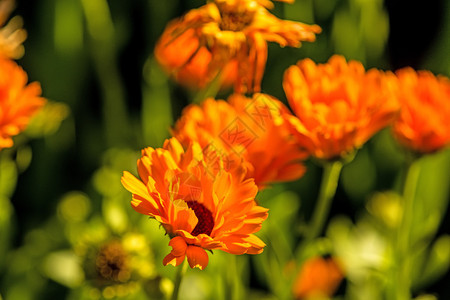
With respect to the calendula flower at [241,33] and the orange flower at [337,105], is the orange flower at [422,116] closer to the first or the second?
the orange flower at [337,105]

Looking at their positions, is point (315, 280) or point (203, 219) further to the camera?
point (315, 280)

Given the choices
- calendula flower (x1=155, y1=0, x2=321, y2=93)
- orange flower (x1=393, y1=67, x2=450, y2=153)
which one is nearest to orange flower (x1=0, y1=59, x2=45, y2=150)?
calendula flower (x1=155, y1=0, x2=321, y2=93)

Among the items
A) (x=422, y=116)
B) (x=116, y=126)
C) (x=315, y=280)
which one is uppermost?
(x=422, y=116)

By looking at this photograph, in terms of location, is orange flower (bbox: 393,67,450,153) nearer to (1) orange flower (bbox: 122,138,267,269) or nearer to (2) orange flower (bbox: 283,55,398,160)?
(2) orange flower (bbox: 283,55,398,160)

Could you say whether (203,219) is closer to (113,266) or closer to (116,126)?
(113,266)

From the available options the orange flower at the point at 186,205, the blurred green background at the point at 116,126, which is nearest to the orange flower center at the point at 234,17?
the orange flower at the point at 186,205

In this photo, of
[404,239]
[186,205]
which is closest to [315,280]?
[404,239]

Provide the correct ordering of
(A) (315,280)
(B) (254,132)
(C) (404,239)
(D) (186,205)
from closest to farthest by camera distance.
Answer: (D) (186,205)
(B) (254,132)
(C) (404,239)
(A) (315,280)
